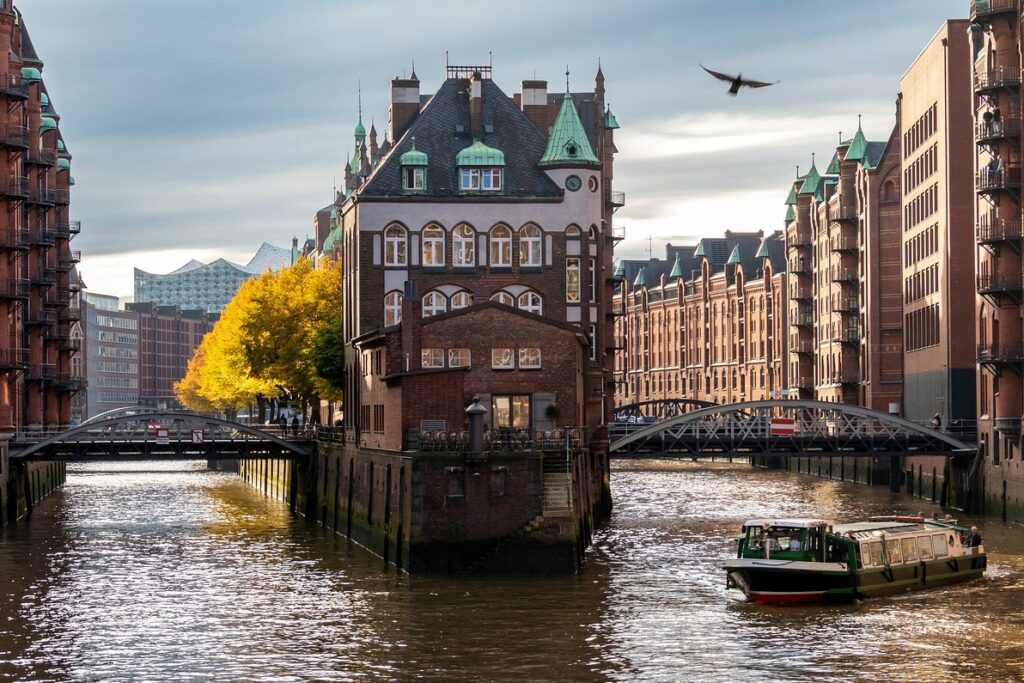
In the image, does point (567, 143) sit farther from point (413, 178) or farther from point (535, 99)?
point (535, 99)

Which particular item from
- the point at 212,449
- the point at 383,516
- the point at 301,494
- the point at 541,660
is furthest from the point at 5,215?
the point at 541,660

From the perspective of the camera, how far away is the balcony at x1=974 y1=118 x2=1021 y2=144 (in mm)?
91875

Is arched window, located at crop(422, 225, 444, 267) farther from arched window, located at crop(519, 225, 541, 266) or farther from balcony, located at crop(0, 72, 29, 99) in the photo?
balcony, located at crop(0, 72, 29, 99)

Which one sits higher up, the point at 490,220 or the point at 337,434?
the point at 490,220

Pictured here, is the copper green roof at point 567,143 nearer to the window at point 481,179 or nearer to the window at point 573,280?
the window at point 481,179

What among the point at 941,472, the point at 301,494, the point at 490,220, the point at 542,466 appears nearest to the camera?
the point at 542,466

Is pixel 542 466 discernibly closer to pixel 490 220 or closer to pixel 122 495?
pixel 490 220

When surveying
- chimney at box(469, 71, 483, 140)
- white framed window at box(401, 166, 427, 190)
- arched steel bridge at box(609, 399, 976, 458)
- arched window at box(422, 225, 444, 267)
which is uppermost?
chimney at box(469, 71, 483, 140)

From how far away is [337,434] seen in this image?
95562mm

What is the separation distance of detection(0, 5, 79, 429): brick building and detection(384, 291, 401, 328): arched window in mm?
17974

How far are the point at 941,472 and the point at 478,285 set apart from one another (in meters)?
35.4

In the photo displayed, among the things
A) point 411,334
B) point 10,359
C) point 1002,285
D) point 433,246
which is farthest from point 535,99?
point 411,334

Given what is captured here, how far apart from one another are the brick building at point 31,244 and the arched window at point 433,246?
784 inches

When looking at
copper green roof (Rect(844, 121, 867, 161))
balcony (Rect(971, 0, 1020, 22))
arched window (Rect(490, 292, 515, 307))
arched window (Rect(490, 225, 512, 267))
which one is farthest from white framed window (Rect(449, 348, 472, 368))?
copper green roof (Rect(844, 121, 867, 161))
